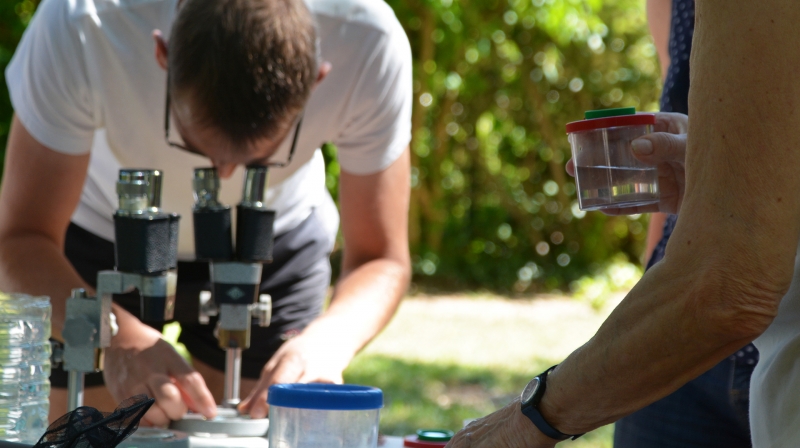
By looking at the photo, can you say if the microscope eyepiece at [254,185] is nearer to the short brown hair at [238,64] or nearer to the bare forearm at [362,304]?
the short brown hair at [238,64]

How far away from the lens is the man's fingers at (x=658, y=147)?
133 centimetres

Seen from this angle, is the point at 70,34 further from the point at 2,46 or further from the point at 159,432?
the point at 2,46

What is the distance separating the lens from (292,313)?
2.76 m

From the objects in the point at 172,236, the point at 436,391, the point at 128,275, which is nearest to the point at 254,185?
the point at 172,236

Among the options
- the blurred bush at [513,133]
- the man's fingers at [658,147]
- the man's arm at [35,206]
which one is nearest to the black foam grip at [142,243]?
the man's arm at [35,206]

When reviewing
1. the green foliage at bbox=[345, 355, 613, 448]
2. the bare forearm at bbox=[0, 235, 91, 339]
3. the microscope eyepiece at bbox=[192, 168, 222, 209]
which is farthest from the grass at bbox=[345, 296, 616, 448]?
the microscope eyepiece at bbox=[192, 168, 222, 209]

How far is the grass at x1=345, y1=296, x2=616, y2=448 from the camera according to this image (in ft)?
16.0

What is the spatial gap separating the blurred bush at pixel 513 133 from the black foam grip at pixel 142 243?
23.3 ft

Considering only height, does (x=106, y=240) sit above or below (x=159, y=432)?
above

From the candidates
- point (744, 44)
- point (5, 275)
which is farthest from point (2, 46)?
point (744, 44)

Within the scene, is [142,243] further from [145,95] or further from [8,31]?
[8,31]

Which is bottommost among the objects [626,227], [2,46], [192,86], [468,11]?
[626,227]

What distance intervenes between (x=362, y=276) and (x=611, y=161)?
1041 millimetres

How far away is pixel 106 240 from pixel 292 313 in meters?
0.60
